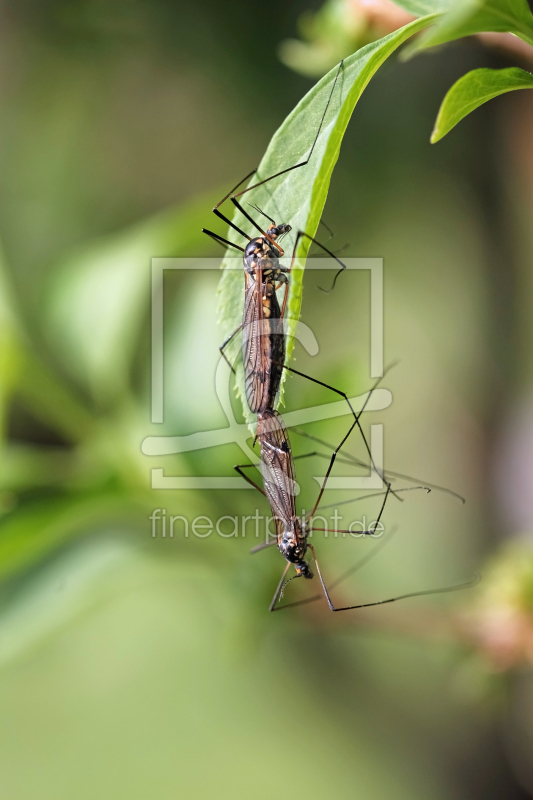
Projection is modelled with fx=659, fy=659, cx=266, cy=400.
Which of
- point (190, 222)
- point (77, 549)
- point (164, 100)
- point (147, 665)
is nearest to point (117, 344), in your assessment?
point (190, 222)

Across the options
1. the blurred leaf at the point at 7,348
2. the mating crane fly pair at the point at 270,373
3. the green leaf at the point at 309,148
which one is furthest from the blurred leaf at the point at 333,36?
the blurred leaf at the point at 7,348

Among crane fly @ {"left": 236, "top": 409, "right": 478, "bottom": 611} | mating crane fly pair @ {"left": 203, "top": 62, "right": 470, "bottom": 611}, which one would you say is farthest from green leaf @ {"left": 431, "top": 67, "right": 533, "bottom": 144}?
crane fly @ {"left": 236, "top": 409, "right": 478, "bottom": 611}

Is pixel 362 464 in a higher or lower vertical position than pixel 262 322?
lower

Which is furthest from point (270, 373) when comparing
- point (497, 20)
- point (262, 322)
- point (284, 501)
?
point (497, 20)

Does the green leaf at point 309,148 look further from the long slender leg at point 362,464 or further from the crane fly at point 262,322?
the long slender leg at point 362,464

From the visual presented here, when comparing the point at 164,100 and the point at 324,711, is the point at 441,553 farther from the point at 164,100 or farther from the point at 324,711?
the point at 164,100

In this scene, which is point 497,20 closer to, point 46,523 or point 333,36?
point 333,36

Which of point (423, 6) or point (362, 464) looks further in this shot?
point (362, 464)

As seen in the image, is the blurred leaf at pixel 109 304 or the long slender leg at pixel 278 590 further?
the blurred leaf at pixel 109 304
